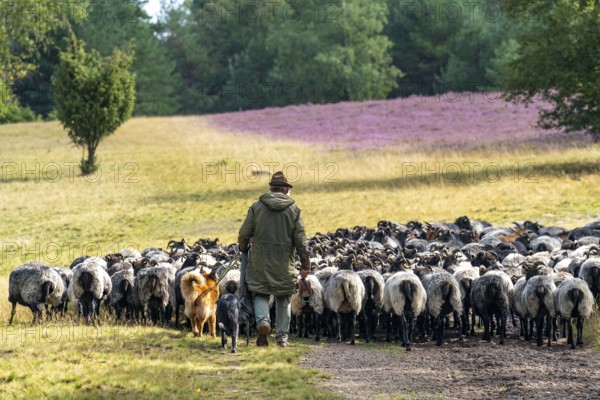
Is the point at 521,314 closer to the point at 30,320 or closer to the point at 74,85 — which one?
the point at 30,320

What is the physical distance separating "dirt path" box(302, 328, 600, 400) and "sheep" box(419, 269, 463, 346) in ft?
1.68

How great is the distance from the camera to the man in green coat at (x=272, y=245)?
14242 mm

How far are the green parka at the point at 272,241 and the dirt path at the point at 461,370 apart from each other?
1.49 metres

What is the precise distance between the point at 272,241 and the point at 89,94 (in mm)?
35215

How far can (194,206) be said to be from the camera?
39312 millimetres

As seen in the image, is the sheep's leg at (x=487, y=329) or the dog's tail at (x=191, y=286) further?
the sheep's leg at (x=487, y=329)

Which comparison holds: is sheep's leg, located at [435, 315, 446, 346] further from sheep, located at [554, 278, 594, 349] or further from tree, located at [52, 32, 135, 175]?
tree, located at [52, 32, 135, 175]

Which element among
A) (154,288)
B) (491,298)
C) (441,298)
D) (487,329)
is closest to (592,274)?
(491,298)

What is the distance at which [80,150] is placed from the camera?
57.9m

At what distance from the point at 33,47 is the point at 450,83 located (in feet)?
218

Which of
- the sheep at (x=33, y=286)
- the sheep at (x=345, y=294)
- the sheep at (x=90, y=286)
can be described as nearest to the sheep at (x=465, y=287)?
the sheep at (x=345, y=294)

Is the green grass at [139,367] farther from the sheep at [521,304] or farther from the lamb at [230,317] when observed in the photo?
the sheep at [521,304]

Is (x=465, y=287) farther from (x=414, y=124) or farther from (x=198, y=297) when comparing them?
(x=414, y=124)

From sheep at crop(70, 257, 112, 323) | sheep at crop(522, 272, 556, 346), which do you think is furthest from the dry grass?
sheep at crop(522, 272, 556, 346)
